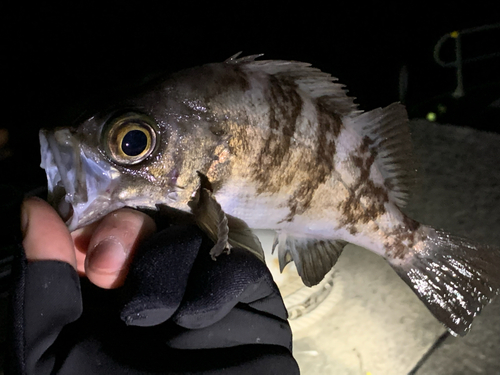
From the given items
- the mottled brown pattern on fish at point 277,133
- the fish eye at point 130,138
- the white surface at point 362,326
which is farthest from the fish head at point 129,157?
the white surface at point 362,326

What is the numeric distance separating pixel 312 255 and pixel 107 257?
3.03 feet

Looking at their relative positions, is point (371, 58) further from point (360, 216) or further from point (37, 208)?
point (37, 208)

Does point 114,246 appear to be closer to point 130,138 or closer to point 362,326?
point 130,138

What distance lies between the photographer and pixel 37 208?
0.97 metres

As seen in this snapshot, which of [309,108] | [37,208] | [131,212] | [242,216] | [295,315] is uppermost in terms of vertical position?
[309,108]

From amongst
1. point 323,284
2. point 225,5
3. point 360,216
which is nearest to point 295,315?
point 323,284

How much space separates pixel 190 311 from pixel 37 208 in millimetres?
531

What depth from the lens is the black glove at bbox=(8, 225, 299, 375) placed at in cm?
92

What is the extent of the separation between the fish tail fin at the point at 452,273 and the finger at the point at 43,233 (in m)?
1.37

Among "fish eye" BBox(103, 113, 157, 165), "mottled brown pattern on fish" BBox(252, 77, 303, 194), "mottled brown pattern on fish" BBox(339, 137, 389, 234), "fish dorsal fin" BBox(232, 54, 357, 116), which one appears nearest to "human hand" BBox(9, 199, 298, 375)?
"fish eye" BBox(103, 113, 157, 165)

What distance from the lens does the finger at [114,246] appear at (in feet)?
3.45

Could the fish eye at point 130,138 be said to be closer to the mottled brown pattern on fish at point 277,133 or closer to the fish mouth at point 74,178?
the fish mouth at point 74,178

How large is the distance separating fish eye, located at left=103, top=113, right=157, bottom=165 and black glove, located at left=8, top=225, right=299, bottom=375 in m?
0.27

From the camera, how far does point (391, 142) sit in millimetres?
1503
